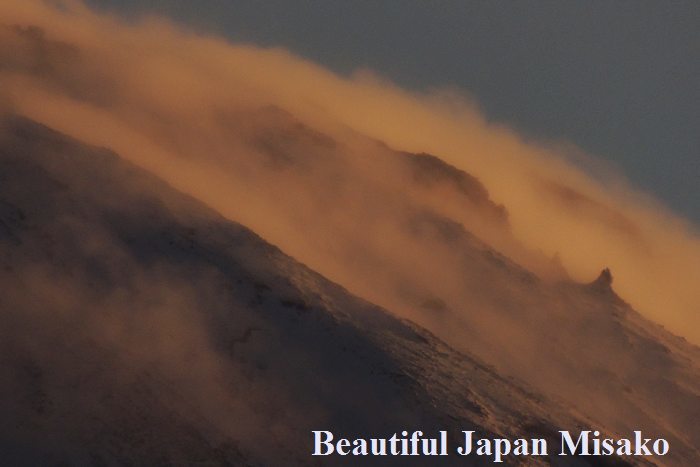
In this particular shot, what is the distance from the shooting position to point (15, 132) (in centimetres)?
4781

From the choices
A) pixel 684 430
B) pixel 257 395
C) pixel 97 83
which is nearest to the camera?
pixel 257 395

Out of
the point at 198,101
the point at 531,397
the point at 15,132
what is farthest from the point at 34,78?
the point at 531,397

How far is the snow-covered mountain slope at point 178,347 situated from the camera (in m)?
35.2

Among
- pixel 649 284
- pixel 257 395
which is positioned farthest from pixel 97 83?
pixel 649 284

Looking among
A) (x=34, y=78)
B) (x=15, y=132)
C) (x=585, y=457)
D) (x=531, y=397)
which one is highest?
(x=34, y=78)

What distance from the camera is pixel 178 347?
3947 cm

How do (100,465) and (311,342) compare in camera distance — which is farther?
(311,342)

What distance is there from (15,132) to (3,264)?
990 centimetres

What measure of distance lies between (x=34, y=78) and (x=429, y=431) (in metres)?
44.3

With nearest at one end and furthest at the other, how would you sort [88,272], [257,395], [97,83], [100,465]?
1. [100,465]
2. [257,395]
3. [88,272]
4. [97,83]

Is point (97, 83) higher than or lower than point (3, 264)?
higher

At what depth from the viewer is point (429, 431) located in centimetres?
3884

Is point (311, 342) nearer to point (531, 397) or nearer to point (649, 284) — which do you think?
point (531, 397)

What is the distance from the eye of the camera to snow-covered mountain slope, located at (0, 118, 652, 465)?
1384 inches
